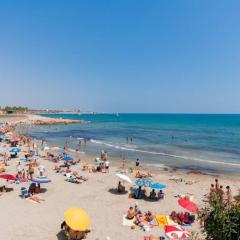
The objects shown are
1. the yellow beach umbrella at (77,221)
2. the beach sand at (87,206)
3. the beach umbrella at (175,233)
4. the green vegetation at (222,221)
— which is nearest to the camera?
the green vegetation at (222,221)

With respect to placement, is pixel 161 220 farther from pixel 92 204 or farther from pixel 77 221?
pixel 77 221

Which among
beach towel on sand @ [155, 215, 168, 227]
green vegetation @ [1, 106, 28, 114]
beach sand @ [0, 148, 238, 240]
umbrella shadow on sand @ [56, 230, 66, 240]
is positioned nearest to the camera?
umbrella shadow on sand @ [56, 230, 66, 240]

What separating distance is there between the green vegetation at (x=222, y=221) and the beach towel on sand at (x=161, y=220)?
5.80 metres

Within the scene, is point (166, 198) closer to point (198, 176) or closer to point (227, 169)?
point (198, 176)

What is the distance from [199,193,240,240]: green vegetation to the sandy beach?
466 cm

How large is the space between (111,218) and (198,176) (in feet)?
48.6

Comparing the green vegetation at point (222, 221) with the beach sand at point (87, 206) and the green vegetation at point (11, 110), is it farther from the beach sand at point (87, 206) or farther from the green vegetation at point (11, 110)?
the green vegetation at point (11, 110)

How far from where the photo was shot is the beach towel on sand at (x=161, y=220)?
54.6 feet

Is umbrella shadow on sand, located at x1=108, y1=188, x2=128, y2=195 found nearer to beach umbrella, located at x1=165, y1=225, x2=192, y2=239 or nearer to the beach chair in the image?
the beach chair

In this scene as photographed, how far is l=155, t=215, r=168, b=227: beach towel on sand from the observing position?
16641 mm

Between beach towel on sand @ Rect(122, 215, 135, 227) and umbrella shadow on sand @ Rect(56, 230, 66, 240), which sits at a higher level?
beach towel on sand @ Rect(122, 215, 135, 227)

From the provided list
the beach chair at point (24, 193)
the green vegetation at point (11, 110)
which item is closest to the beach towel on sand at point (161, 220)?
the beach chair at point (24, 193)

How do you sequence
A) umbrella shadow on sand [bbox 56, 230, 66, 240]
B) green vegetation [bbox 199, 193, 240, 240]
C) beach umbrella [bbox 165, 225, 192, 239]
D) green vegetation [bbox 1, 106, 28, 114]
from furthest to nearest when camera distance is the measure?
green vegetation [bbox 1, 106, 28, 114] < umbrella shadow on sand [bbox 56, 230, 66, 240] < beach umbrella [bbox 165, 225, 192, 239] < green vegetation [bbox 199, 193, 240, 240]

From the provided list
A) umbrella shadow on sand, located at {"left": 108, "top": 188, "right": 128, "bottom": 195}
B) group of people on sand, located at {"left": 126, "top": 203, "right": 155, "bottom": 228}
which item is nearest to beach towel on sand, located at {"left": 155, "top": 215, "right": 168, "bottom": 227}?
group of people on sand, located at {"left": 126, "top": 203, "right": 155, "bottom": 228}
